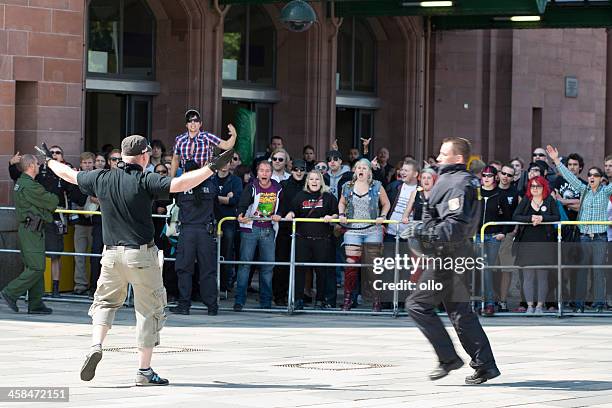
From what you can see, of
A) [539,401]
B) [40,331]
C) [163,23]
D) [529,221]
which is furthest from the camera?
[163,23]

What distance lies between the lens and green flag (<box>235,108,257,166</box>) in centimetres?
2412

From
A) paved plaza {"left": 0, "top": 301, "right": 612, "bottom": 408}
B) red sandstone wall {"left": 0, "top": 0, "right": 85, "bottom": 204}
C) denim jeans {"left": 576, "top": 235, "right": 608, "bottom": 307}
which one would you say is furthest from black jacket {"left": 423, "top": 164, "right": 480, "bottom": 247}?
red sandstone wall {"left": 0, "top": 0, "right": 85, "bottom": 204}

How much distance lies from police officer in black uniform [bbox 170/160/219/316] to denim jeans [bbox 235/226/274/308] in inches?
26.0

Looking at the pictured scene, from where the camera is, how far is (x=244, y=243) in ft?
57.9

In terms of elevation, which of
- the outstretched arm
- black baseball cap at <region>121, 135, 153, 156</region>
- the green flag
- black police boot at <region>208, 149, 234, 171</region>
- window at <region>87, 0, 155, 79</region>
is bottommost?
the outstretched arm

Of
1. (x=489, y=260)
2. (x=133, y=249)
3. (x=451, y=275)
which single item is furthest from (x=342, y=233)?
(x=133, y=249)

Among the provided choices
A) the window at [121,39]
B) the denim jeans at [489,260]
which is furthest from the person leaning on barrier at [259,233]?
the window at [121,39]

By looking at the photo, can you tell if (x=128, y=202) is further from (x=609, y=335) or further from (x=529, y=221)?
(x=529, y=221)

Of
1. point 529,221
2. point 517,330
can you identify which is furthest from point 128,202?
point 529,221

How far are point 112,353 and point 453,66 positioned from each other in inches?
683

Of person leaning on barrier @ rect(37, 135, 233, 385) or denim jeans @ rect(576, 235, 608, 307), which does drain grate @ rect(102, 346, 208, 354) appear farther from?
denim jeans @ rect(576, 235, 608, 307)

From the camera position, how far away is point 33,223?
1675 cm

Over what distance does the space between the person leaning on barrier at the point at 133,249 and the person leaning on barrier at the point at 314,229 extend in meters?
6.73
